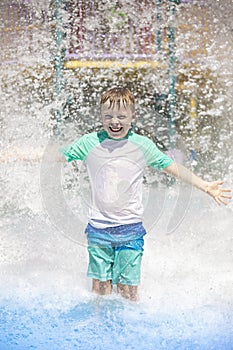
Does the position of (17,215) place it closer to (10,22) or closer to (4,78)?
(4,78)

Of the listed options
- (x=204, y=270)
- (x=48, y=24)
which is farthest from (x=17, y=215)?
(x=48, y=24)

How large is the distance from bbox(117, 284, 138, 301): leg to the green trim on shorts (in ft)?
0.08

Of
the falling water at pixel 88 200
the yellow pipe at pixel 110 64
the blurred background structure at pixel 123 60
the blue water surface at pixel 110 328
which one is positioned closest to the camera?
the blue water surface at pixel 110 328

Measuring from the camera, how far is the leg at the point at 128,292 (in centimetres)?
257

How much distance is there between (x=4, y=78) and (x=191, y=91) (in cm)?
241

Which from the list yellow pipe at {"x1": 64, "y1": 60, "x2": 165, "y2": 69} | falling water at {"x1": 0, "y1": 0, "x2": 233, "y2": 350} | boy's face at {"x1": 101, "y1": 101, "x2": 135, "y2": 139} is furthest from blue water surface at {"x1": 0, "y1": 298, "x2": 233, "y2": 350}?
yellow pipe at {"x1": 64, "y1": 60, "x2": 165, "y2": 69}

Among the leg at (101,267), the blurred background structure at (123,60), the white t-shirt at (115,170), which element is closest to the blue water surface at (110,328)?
the leg at (101,267)

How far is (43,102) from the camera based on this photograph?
694 centimetres

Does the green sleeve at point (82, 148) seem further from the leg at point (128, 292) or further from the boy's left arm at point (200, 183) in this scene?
the leg at point (128, 292)

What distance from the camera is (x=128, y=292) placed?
259 cm

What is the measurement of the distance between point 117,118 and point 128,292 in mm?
831

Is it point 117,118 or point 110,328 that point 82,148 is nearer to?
point 117,118

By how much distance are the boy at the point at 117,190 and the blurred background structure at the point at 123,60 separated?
408 cm

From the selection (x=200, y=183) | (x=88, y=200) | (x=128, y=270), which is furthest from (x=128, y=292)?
(x=88, y=200)
